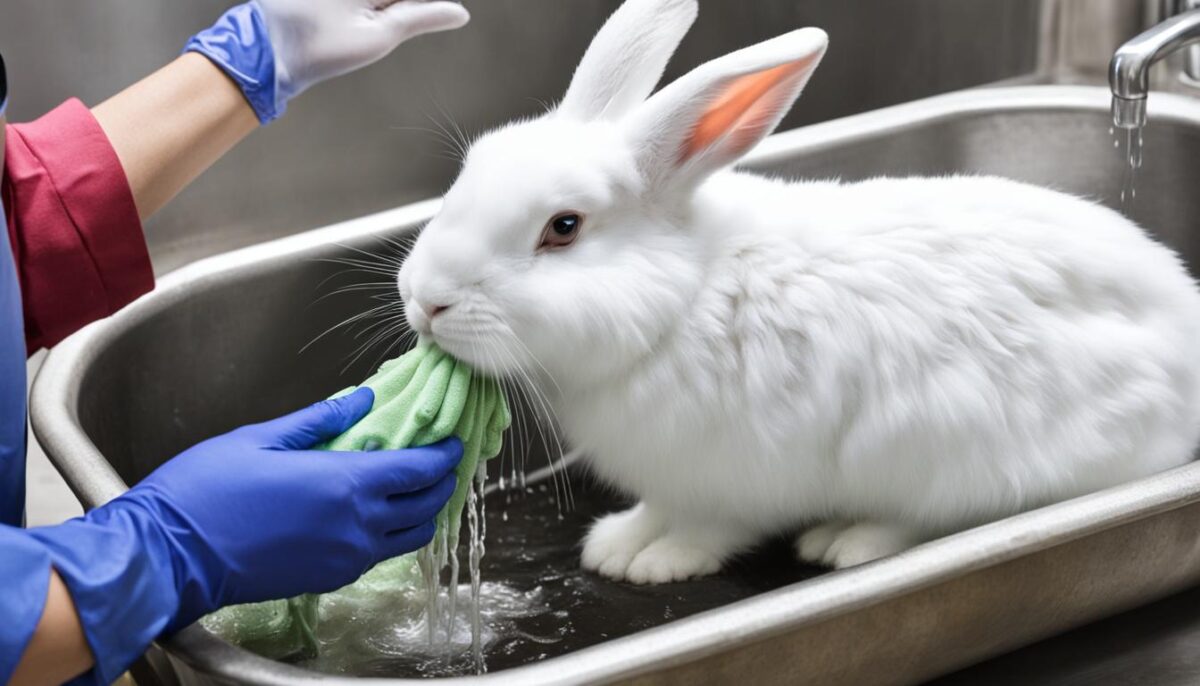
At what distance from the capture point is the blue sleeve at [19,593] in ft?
2.86

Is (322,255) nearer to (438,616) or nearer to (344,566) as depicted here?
(438,616)

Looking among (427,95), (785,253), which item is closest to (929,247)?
(785,253)

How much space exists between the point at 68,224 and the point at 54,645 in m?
0.49

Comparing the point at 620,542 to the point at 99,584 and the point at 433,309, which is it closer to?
the point at 433,309

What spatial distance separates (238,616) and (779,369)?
1.48 feet

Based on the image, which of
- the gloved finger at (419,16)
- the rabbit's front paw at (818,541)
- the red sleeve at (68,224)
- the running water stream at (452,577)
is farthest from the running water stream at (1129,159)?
the red sleeve at (68,224)

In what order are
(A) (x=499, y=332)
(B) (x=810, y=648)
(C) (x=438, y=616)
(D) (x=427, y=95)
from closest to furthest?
(B) (x=810, y=648) < (A) (x=499, y=332) < (C) (x=438, y=616) < (D) (x=427, y=95)

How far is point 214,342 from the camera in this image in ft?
4.94

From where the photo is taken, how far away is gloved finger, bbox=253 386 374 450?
1.05 metres

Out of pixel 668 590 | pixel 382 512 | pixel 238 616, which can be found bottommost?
pixel 668 590

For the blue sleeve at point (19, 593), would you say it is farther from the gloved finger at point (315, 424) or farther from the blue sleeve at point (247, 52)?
the blue sleeve at point (247, 52)

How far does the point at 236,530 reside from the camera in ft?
3.22

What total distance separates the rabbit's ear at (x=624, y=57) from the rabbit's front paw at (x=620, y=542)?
0.36 metres

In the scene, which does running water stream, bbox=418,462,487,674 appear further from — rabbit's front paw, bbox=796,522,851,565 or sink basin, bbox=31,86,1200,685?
rabbit's front paw, bbox=796,522,851,565
